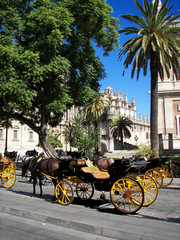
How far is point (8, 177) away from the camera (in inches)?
476

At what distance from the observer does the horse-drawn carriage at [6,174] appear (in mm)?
12031

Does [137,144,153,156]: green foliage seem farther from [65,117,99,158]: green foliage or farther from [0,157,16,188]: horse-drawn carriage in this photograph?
[0,157,16,188]: horse-drawn carriage

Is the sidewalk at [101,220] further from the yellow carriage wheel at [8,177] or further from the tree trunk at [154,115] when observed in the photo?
the tree trunk at [154,115]

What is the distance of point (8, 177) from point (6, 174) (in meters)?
0.22

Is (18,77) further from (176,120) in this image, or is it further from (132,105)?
(132,105)

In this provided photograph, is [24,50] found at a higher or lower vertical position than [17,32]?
lower

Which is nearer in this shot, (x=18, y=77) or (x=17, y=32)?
(x=18, y=77)

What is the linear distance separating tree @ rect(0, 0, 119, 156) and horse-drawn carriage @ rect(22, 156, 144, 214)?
A: 8715 millimetres

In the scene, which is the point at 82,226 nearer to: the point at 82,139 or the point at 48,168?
the point at 48,168

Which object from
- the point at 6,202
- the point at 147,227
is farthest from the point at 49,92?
the point at 147,227

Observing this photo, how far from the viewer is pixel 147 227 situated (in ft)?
17.3

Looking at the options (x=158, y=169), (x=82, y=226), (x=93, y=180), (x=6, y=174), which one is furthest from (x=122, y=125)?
(x=82, y=226)

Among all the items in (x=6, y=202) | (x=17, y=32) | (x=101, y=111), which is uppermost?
(x=17, y=32)

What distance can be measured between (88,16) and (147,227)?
56.0ft
